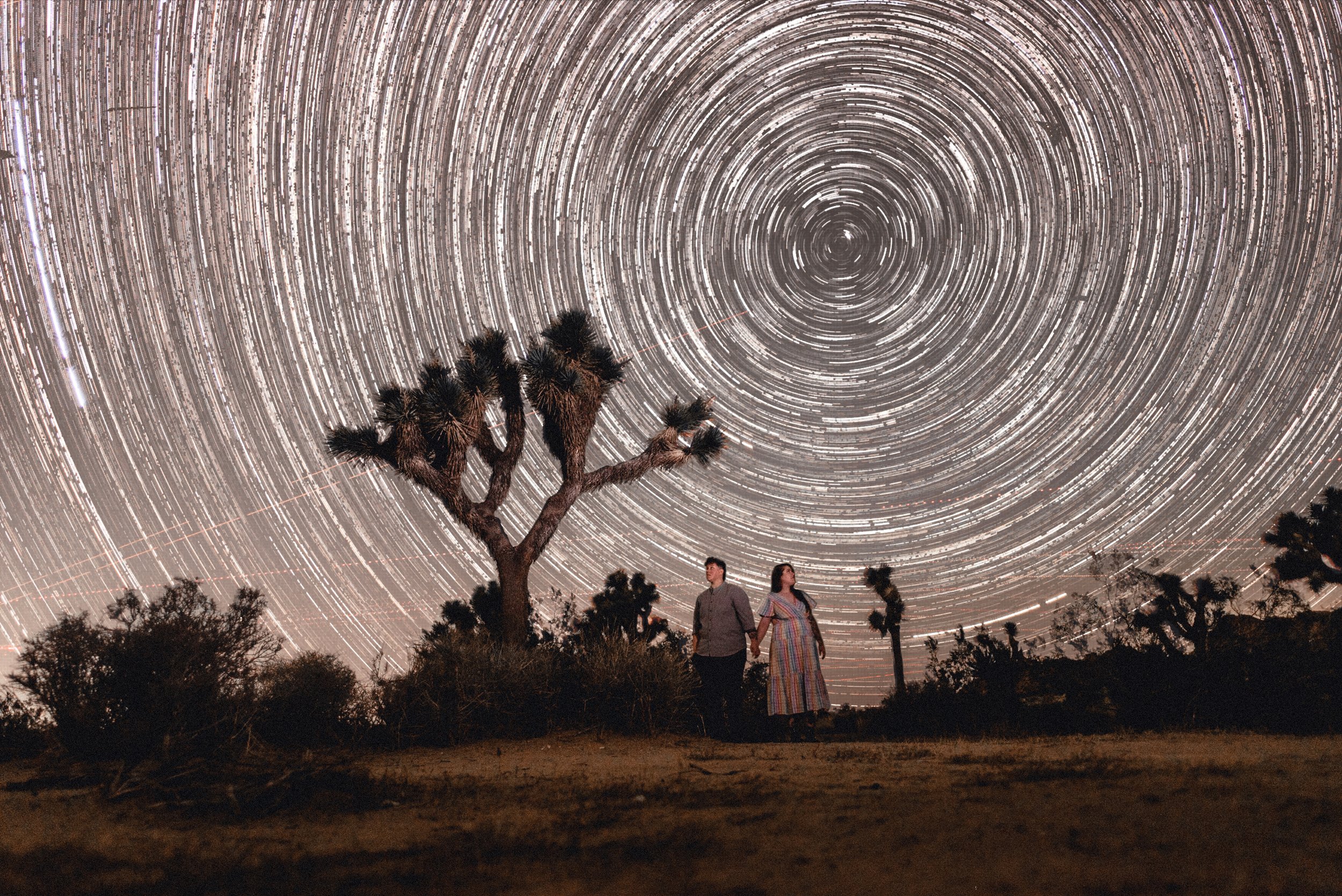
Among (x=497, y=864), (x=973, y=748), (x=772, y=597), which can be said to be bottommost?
(x=497, y=864)

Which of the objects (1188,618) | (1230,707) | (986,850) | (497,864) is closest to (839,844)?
(986,850)

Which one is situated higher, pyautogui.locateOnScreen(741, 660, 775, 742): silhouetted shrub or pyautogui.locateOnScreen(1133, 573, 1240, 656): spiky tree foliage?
pyautogui.locateOnScreen(1133, 573, 1240, 656): spiky tree foliage

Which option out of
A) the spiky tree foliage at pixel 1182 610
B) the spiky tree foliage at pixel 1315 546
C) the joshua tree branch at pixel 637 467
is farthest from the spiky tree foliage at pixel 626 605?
the spiky tree foliage at pixel 1315 546

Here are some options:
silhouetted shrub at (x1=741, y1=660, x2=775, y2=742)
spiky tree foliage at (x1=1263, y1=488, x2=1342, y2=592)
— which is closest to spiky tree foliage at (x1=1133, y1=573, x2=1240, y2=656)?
spiky tree foliage at (x1=1263, y1=488, x2=1342, y2=592)

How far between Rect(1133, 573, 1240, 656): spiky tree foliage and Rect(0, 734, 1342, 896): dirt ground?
12.4 metres

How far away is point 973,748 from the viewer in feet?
21.6

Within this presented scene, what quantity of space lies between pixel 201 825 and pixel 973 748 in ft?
17.6

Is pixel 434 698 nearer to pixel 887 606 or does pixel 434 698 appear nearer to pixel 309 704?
pixel 309 704

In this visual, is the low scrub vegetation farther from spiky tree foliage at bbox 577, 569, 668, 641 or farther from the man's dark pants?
spiky tree foliage at bbox 577, 569, 668, 641

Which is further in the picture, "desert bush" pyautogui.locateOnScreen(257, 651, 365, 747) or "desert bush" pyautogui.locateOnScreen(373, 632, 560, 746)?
"desert bush" pyautogui.locateOnScreen(373, 632, 560, 746)

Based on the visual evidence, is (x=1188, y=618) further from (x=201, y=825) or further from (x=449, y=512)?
(x=201, y=825)

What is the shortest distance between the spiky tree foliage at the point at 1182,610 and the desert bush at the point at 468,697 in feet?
38.3

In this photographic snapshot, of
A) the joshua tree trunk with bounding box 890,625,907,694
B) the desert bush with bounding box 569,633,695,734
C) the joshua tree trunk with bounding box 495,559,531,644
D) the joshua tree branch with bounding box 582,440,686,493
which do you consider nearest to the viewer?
the desert bush with bounding box 569,633,695,734

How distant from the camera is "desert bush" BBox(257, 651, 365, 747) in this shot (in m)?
7.83
